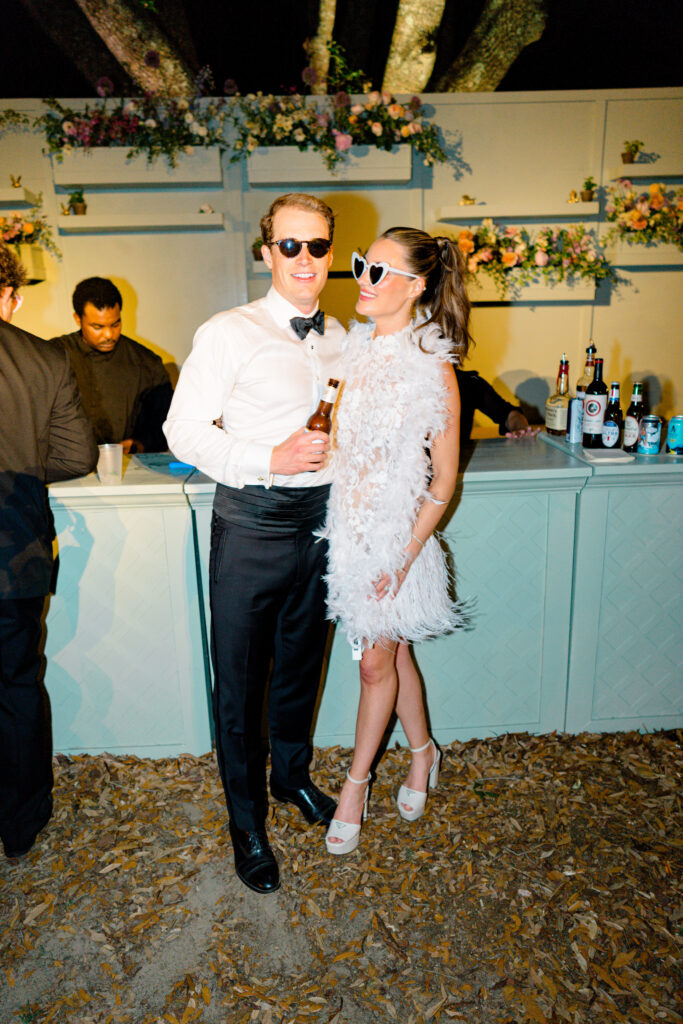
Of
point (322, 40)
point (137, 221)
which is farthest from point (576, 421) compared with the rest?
point (322, 40)

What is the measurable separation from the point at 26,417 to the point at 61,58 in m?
4.59

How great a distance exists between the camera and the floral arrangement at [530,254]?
13.6 ft

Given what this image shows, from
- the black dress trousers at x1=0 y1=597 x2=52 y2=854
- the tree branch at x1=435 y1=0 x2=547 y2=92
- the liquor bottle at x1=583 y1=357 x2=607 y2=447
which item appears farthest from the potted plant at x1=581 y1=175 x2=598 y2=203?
the black dress trousers at x1=0 y1=597 x2=52 y2=854

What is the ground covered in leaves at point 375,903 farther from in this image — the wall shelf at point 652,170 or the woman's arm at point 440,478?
the wall shelf at point 652,170

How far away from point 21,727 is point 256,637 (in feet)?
2.37

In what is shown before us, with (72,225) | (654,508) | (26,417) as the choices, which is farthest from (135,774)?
(72,225)

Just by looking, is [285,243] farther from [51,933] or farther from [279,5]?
[279,5]

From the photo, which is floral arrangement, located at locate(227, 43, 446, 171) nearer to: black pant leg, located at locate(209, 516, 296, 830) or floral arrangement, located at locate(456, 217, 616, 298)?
floral arrangement, located at locate(456, 217, 616, 298)

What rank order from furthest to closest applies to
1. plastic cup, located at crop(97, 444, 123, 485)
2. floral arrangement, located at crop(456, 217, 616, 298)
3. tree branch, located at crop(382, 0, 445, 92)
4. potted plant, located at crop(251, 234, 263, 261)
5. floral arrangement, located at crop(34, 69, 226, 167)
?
1. tree branch, located at crop(382, 0, 445, 92)
2. floral arrangement, located at crop(456, 217, 616, 298)
3. potted plant, located at crop(251, 234, 263, 261)
4. floral arrangement, located at crop(34, 69, 226, 167)
5. plastic cup, located at crop(97, 444, 123, 485)

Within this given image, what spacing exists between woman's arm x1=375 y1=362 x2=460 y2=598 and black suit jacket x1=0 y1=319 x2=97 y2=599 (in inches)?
35.9

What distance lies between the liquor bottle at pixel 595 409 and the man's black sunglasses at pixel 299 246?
119 centimetres

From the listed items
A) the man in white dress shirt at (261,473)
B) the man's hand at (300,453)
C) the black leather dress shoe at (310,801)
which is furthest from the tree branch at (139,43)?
the black leather dress shoe at (310,801)

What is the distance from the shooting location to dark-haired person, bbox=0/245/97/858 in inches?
71.3

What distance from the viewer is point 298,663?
200 centimetres
